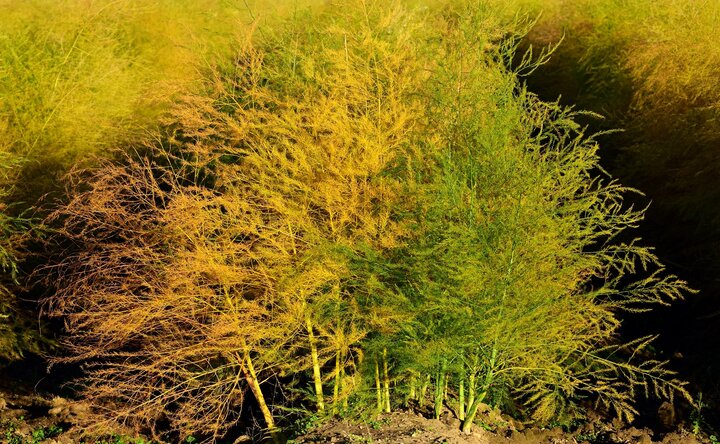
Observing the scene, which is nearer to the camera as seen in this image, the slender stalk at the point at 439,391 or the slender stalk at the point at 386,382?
the slender stalk at the point at 439,391

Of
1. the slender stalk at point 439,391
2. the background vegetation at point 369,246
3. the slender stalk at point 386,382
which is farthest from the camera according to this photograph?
the slender stalk at point 386,382

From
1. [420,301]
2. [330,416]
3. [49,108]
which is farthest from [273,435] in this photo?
[49,108]

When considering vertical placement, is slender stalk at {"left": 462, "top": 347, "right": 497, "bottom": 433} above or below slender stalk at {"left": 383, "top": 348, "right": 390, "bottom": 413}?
above

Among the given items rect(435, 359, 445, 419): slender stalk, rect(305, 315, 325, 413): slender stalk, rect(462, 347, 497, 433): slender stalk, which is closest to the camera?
rect(462, 347, 497, 433): slender stalk

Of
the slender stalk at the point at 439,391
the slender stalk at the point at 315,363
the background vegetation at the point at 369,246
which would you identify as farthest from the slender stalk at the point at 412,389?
the slender stalk at the point at 315,363

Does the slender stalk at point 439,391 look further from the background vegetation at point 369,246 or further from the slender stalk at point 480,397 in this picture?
the slender stalk at point 480,397

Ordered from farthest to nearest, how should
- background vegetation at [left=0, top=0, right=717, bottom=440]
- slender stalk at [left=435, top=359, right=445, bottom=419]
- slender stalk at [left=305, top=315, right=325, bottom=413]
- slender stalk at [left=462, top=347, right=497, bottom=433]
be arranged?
slender stalk at [left=435, top=359, right=445, bottom=419] < slender stalk at [left=305, top=315, right=325, bottom=413] < slender stalk at [left=462, top=347, right=497, bottom=433] < background vegetation at [left=0, top=0, right=717, bottom=440]

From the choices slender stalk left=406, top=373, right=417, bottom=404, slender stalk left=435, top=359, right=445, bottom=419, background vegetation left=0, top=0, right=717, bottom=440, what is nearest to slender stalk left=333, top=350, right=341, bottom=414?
background vegetation left=0, top=0, right=717, bottom=440

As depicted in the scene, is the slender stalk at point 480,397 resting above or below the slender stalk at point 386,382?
above

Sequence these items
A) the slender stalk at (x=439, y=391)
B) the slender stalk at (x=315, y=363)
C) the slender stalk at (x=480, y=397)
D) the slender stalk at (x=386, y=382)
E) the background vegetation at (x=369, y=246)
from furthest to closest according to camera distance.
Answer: the slender stalk at (x=386, y=382), the slender stalk at (x=439, y=391), the slender stalk at (x=315, y=363), the slender stalk at (x=480, y=397), the background vegetation at (x=369, y=246)

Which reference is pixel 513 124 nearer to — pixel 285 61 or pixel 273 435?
pixel 285 61

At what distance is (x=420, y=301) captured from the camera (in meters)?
7.50

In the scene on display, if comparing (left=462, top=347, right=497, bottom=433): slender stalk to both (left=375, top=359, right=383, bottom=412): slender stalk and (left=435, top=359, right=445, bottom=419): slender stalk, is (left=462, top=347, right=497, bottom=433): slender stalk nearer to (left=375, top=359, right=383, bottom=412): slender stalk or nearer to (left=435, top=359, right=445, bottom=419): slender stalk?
(left=435, top=359, right=445, bottom=419): slender stalk

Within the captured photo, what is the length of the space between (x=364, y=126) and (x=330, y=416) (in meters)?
3.42
